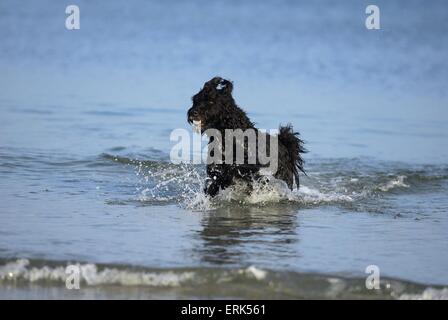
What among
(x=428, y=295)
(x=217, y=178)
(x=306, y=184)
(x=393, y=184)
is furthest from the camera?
(x=306, y=184)

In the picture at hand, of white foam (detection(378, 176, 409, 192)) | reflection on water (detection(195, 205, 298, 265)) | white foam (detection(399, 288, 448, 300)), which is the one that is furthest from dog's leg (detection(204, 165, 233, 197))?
white foam (detection(399, 288, 448, 300))

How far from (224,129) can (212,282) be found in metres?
3.02

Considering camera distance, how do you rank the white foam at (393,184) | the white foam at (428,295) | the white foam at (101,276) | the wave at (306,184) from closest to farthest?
the white foam at (428,295)
the white foam at (101,276)
the wave at (306,184)
the white foam at (393,184)

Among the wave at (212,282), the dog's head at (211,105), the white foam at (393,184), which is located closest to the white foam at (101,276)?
the wave at (212,282)

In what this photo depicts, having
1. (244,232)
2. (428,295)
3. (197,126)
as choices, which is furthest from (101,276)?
(197,126)

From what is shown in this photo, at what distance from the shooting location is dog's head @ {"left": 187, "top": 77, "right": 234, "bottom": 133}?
9609 millimetres

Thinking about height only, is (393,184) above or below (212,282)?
above

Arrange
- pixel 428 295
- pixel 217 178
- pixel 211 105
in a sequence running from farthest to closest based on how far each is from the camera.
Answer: pixel 217 178 → pixel 211 105 → pixel 428 295

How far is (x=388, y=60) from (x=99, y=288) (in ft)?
54.2

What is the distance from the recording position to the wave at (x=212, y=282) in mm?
6832

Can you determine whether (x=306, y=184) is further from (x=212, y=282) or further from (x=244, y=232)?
(x=212, y=282)

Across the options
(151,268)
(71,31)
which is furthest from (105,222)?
(71,31)

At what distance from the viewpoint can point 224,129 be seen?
383 inches

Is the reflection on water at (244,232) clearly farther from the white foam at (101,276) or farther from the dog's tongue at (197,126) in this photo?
the dog's tongue at (197,126)
